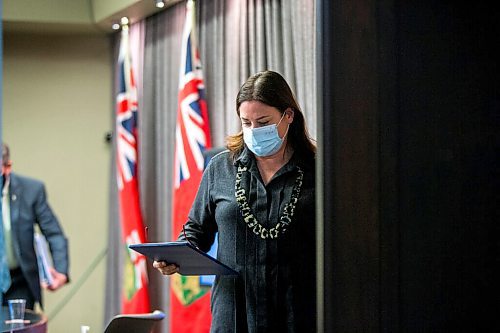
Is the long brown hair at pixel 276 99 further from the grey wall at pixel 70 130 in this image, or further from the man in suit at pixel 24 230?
the grey wall at pixel 70 130

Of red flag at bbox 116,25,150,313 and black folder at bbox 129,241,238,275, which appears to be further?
red flag at bbox 116,25,150,313

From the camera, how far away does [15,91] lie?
9.09m

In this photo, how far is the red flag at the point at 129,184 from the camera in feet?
25.7

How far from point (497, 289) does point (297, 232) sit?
1254 mm

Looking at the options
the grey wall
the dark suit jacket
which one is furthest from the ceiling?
the dark suit jacket

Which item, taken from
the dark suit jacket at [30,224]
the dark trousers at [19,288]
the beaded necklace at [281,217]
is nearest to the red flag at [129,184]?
the dark suit jacket at [30,224]

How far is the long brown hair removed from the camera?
312cm

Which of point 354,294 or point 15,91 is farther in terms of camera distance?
point 15,91

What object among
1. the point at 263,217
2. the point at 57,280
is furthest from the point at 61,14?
the point at 263,217

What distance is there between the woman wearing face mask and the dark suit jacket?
3238 millimetres

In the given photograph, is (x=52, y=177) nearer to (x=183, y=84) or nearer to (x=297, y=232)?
(x=183, y=84)

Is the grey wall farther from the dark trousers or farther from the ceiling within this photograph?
the dark trousers

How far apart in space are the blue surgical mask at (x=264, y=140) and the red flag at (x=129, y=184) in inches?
188

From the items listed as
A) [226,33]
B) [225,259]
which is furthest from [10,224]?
[225,259]
